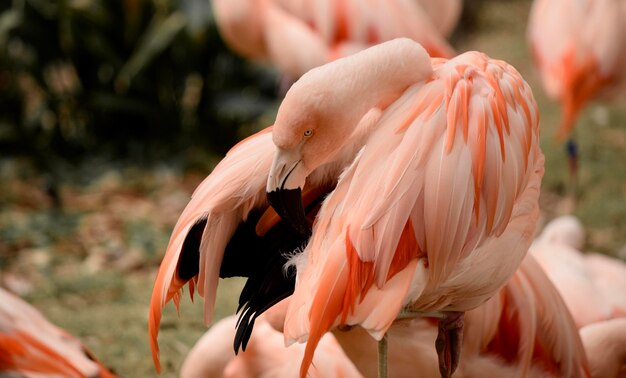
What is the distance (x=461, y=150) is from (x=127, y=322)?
5.61 ft

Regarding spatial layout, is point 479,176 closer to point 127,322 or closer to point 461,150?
point 461,150

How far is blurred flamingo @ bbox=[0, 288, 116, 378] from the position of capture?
1.71m

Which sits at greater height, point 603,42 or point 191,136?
point 603,42

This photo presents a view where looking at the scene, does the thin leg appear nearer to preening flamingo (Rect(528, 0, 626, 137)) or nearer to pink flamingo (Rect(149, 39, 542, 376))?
pink flamingo (Rect(149, 39, 542, 376))

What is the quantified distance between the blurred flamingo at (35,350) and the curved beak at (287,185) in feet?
1.94

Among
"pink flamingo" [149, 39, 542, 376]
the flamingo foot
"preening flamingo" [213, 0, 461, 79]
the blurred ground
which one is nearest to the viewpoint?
"pink flamingo" [149, 39, 542, 376]

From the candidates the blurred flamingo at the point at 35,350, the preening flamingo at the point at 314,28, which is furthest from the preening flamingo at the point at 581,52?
the blurred flamingo at the point at 35,350

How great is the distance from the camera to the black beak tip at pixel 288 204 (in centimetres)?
143

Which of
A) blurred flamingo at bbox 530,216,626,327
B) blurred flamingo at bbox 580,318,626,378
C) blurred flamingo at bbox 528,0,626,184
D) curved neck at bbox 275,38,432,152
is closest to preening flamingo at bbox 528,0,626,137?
blurred flamingo at bbox 528,0,626,184

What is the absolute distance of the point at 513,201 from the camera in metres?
1.50

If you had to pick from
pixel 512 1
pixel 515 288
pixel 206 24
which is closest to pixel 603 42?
pixel 206 24

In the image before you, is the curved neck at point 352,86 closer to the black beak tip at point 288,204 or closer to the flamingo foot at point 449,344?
the black beak tip at point 288,204

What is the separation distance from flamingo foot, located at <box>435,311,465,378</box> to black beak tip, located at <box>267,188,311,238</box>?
0.37 metres

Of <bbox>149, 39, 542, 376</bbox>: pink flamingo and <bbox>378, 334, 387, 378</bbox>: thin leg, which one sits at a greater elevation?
<bbox>149, 39, 542, 376</bbox>: pink flamingo
